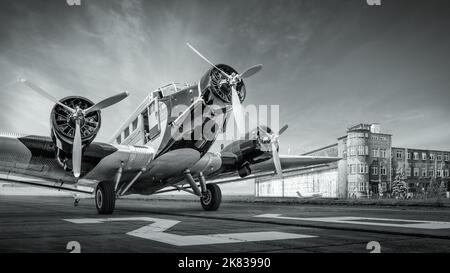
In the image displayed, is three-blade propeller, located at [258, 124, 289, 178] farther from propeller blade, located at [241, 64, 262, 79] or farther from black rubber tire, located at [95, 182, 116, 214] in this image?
black rubber tire, located at [95, 182, 116, 214]

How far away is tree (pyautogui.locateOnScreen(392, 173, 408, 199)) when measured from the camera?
74.1 meters

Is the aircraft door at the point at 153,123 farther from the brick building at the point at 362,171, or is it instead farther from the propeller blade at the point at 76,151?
the brick building at the point at 362,171

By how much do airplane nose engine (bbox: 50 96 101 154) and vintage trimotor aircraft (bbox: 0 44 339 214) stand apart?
0.03 m

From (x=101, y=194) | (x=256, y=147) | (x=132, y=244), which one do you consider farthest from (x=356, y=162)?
(x=132, y=244)

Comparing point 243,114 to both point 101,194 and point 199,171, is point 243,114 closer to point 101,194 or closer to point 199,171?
point 199,171

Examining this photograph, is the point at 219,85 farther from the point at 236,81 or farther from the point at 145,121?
the point at 145,121

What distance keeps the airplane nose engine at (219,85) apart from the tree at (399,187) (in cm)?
6983

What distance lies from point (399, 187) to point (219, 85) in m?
71.4

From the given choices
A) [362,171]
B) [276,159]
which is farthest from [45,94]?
[362,171]

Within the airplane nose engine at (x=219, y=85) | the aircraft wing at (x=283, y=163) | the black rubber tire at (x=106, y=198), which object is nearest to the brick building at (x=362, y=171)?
the aircraft wing at (x=283, y=163)
